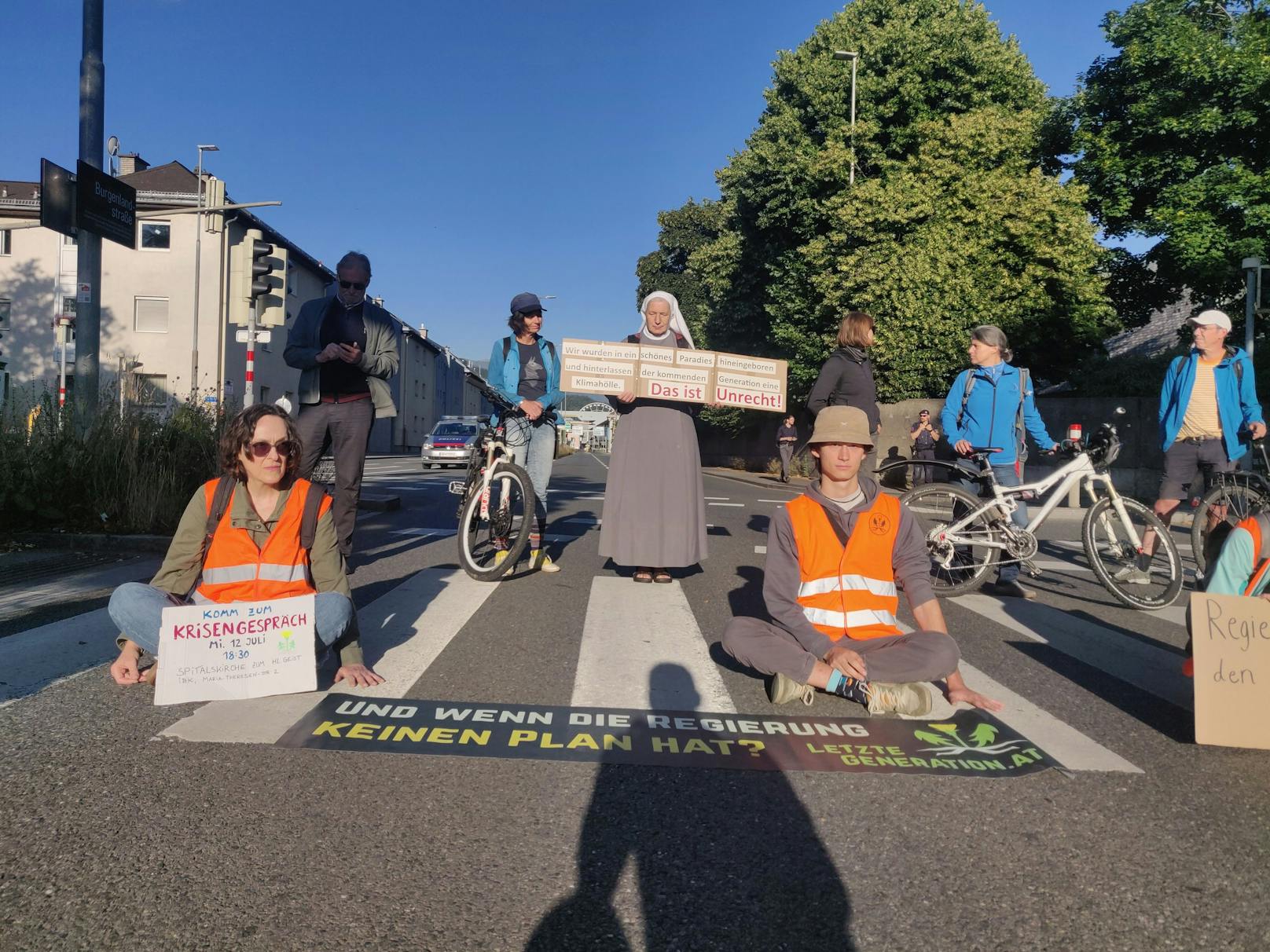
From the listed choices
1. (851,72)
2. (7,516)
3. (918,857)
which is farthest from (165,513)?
(851,72)

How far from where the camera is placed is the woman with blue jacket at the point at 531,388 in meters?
7.17

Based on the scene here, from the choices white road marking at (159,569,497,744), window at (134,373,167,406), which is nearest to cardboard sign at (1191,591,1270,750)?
white road marking at (159,569,497,744)

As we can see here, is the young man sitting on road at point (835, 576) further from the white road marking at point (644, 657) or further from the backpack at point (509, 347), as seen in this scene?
the backpack at point (509, 347)

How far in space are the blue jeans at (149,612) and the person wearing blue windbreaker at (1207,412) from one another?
6160 millimetres

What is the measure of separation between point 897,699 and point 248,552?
104 inches

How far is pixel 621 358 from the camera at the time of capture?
22.3 ft

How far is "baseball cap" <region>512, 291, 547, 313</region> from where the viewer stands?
714 cm

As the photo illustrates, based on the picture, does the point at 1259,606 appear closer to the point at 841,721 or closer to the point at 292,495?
the point at 841,721

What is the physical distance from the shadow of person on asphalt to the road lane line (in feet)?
7.66

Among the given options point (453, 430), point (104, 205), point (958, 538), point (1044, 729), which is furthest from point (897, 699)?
point (453, 430)

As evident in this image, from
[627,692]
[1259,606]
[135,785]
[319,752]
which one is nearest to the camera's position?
[135,785]

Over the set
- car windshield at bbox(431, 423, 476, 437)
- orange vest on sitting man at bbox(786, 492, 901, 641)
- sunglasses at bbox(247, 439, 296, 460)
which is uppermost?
car windshield at bbox(431, 423, 476, 437)

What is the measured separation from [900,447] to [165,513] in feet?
64.4

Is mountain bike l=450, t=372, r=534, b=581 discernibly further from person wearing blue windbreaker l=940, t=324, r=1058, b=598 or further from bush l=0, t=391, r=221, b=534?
person wearing blue windbreaker l=940, t=324, r=1058, b=598
